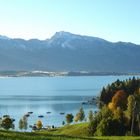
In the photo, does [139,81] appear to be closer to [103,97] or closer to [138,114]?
[103,97]

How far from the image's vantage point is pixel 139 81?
515ft

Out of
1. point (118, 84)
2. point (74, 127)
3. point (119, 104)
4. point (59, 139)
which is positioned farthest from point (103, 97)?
point (59, 139)

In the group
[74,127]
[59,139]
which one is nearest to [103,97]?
[74,127]

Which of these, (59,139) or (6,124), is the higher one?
(59,139)

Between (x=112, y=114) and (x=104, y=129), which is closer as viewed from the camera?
(x=104, y=129)

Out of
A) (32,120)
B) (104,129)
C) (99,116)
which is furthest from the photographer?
(32,120)

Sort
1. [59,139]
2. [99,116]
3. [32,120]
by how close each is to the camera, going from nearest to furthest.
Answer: [59,139], [99,116], [32,120]

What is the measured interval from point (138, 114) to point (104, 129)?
9123 millimetres

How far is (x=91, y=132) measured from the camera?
95.1m

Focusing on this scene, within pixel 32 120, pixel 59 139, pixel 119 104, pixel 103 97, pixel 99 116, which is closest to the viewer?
pixel 59 139

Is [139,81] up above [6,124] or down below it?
above

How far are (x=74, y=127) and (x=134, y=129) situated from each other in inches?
651

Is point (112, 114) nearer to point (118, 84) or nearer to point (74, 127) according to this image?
point (74, 127)

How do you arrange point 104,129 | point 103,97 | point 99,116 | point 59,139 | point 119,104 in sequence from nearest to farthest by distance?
point 59,139 < point 104,129 < point 99,116 < point 119,104 < point 103,97
